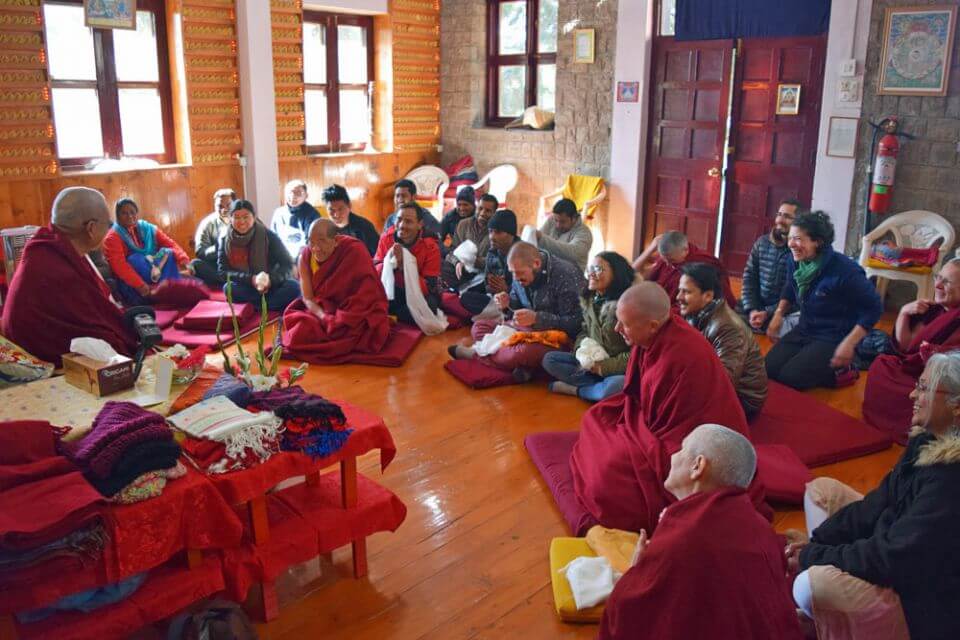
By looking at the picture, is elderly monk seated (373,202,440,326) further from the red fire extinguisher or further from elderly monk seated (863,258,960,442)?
the red fire extinguisher

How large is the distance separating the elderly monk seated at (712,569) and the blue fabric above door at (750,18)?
5.71 metres

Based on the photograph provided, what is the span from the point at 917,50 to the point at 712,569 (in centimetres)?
550

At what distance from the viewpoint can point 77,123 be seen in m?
6.80

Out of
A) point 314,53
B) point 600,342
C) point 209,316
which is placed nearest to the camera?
point 600,342

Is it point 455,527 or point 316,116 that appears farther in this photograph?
point 316,116

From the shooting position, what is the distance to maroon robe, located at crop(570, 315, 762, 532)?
3168mm

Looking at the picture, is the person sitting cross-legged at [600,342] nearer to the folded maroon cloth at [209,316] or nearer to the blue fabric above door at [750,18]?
the folded maroon cloth at [209,316]

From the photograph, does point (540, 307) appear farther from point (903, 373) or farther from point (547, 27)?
point (547, 27)

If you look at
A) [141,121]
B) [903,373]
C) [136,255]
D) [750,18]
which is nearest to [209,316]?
[136,255]

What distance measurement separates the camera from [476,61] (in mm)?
9336

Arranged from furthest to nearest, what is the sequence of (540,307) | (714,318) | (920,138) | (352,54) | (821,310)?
(352,54) < (920,138) < (540,307) < (821,310) < (714,318)

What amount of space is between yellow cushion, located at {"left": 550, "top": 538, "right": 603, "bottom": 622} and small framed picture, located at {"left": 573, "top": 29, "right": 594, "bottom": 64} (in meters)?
6.16

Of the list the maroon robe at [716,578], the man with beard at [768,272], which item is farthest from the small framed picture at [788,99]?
the maroon robe at [716,578]

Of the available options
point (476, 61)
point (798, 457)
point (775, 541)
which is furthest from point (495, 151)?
point (775, 541)
